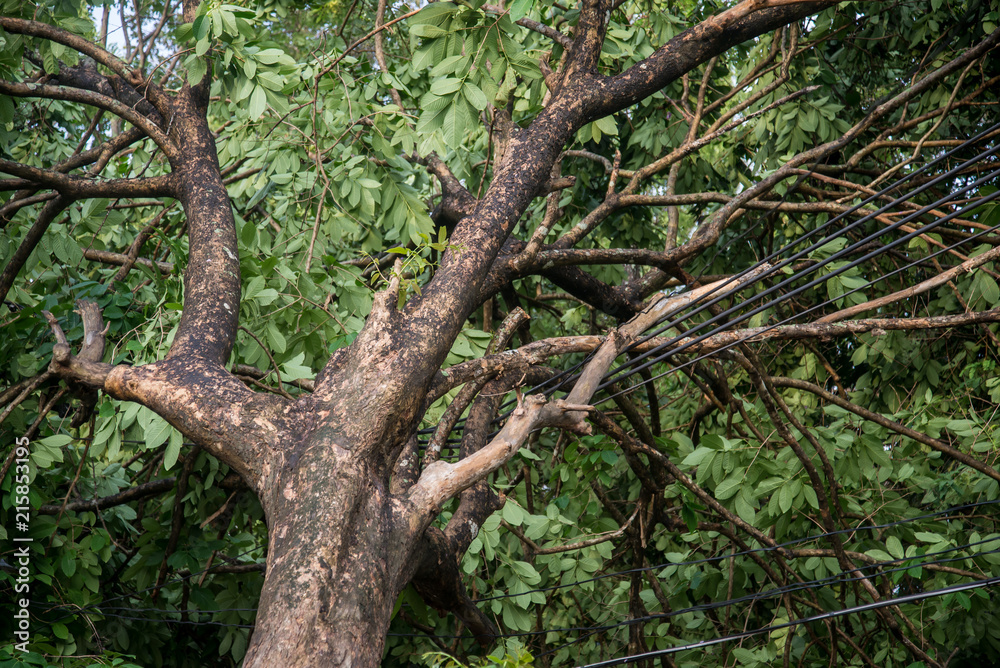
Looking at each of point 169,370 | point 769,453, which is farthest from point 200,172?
point 769,453

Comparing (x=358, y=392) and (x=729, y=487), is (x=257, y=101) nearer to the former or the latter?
(x=358, y=392)

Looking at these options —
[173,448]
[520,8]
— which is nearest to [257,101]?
[520,8]

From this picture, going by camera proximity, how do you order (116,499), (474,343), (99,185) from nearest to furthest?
(99,185)
(474,343)
(116,499)

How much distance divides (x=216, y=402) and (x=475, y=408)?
1.16m

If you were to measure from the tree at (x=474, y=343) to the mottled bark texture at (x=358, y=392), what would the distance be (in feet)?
0.04

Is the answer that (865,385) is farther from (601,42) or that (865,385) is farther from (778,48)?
(601,42)

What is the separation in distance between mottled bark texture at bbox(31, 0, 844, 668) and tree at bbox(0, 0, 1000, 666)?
12 mm

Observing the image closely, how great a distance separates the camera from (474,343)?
3646 millimetres

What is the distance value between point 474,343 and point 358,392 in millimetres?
1481

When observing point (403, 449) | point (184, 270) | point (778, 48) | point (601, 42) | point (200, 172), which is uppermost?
point (778, 48)

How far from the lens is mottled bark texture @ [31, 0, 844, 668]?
6.32 ft

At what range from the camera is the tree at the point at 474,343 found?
232 centimetres

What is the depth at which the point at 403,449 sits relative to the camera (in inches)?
91.4

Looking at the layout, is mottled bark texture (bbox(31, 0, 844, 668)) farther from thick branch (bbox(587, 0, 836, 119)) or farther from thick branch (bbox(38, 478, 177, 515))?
thick branch (bbox(38, 478, 177, 515))
